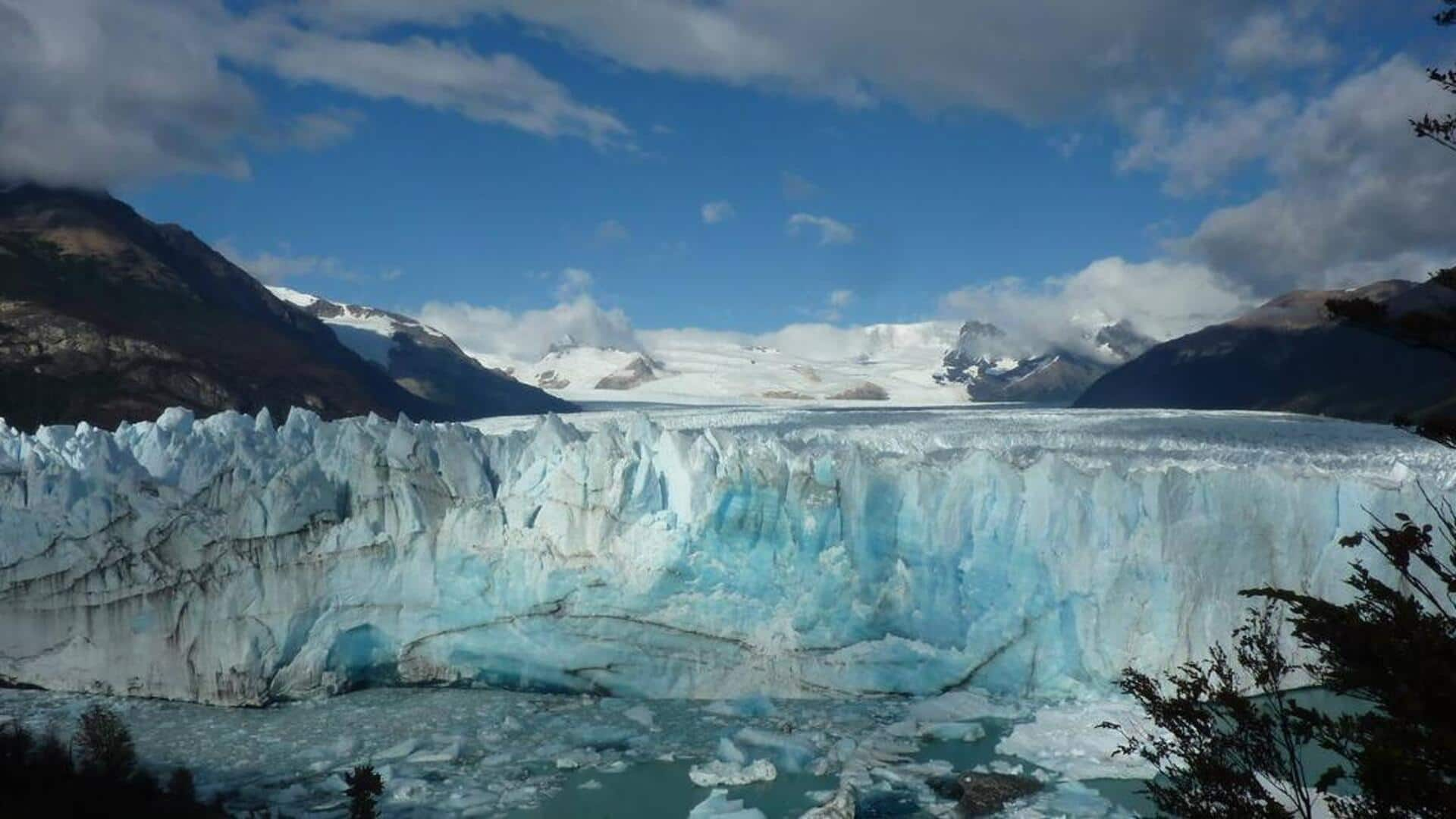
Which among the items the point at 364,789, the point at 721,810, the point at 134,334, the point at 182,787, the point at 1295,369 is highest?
the point at 134,334

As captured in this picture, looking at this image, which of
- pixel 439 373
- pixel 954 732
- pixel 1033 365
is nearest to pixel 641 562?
pixel 954 732

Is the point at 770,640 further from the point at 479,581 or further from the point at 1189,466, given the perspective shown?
the point at 1189,466

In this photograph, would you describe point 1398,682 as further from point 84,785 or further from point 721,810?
point 84,785

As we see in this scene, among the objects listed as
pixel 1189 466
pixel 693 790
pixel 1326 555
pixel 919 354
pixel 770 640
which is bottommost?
pixel 693 790

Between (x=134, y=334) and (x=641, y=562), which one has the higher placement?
(x=134, y=334)

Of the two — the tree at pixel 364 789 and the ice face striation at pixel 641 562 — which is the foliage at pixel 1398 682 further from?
the ice face striation at pixel 641 562

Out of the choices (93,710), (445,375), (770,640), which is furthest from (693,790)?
(445,375)

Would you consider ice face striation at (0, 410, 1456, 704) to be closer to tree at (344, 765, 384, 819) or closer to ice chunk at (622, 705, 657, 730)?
ice chunk at (622, 705, 657, 730)

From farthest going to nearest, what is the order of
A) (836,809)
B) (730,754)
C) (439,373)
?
1. (439,373)
2. (730,754)
3. (836,809)
